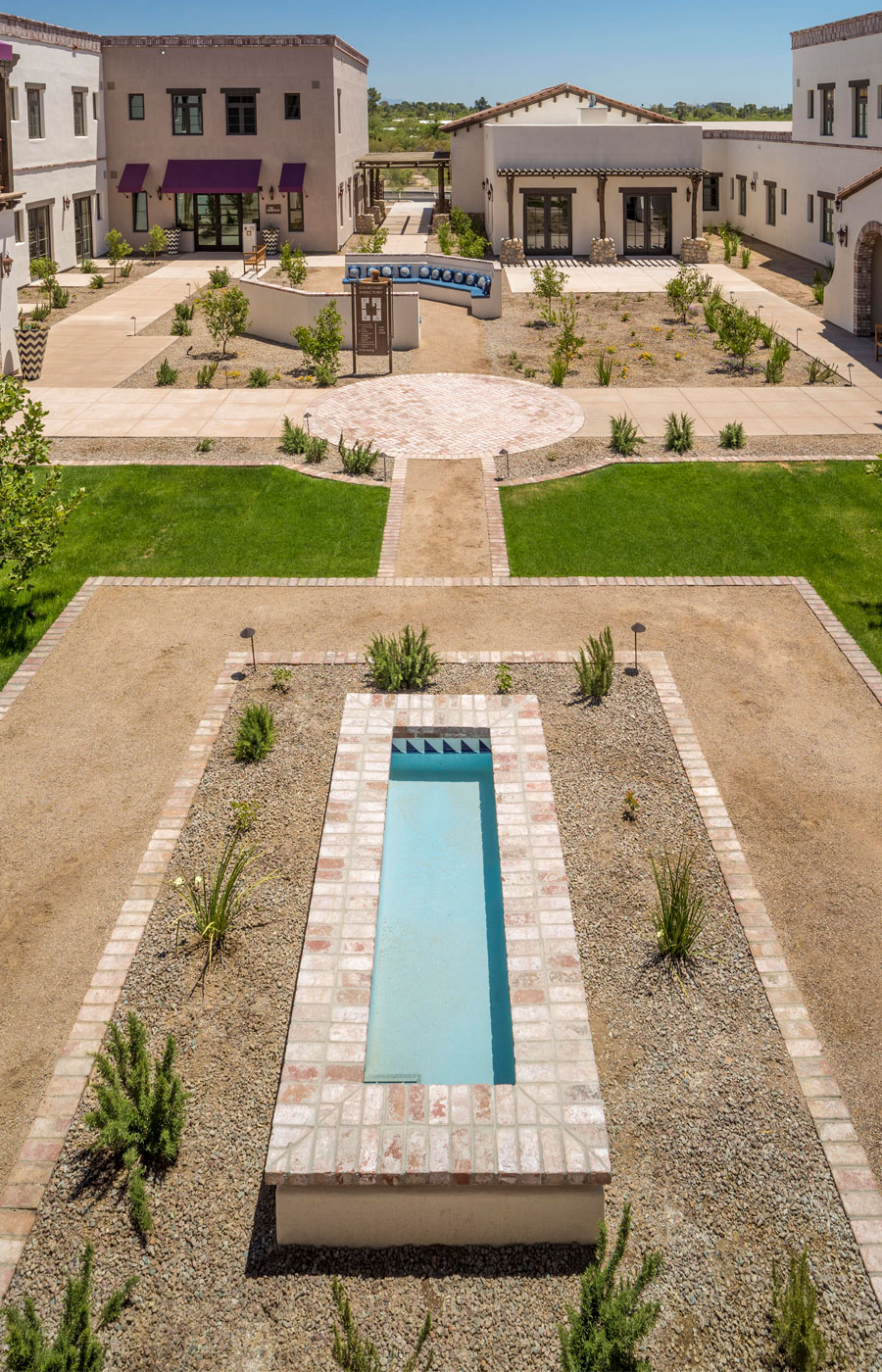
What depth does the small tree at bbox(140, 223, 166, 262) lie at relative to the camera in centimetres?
4200

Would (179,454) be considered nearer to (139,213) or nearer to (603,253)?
(603,253)

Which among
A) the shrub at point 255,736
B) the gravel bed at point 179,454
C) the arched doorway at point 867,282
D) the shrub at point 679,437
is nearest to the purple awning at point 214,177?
the arched doorway at point 867,282

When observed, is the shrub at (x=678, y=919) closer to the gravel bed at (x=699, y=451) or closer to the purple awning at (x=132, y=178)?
the gravel bed at (x=699, y=451)

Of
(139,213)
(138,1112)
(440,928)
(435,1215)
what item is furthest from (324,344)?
(139,213)

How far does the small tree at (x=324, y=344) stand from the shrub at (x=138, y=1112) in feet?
64.8

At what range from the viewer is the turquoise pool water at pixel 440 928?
7668mm

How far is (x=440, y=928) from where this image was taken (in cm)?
892

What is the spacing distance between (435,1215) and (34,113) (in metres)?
39.9

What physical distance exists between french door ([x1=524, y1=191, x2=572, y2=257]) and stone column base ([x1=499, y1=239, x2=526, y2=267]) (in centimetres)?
160

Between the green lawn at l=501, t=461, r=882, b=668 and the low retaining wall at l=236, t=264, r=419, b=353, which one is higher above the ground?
the low retaining wall at l=236, t=264, r=419, b=353

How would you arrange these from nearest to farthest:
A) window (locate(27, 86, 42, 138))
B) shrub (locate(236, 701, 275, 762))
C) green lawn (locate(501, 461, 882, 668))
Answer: shrub (locate(236, 701, 275, 762)) → green lawn (locate(501, 461, 882, 668)) → window (locate(27, 86, 42, 138))

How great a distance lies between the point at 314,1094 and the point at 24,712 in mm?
7208

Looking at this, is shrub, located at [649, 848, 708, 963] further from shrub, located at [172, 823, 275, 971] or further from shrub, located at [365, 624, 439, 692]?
shrub, located at [365, 624, 439, 692]

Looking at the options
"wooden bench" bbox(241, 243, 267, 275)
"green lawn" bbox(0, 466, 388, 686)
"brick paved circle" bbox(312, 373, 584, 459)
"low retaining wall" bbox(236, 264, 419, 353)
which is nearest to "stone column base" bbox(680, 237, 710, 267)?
"wooden bench" bbox(241, 243, 267, 275)
